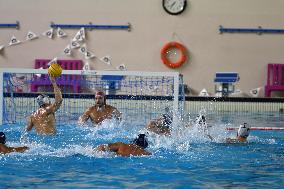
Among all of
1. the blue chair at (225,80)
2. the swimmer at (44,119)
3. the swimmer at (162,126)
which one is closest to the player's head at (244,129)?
the swimmer at (162,126)

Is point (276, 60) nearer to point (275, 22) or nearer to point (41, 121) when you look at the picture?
point (275, 22)

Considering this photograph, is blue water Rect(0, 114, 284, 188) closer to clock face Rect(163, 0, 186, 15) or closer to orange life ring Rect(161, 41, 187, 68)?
orange life ring Rect(161, 41, 187, 68)

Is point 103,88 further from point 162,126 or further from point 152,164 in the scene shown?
point 152,164

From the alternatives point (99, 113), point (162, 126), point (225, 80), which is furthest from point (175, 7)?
point (162, 126)

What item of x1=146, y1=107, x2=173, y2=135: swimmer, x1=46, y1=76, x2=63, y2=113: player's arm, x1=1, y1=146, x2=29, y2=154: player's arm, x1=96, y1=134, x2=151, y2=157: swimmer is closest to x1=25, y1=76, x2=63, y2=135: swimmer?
x1=46, y1=76, x2=63, y2=113: player's arm

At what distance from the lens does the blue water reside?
16.7 ft

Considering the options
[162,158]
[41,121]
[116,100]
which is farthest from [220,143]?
[116,100]

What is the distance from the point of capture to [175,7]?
52.1ft

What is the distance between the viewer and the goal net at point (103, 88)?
882 cm

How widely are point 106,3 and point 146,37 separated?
1.41m

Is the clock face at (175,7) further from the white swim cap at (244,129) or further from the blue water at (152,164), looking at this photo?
the white swim cap at (244,129)

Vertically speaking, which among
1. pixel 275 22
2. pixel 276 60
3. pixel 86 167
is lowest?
pixel 86 167

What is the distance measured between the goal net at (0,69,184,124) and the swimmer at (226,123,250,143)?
1.27m

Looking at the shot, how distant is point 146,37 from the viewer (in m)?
16.0
